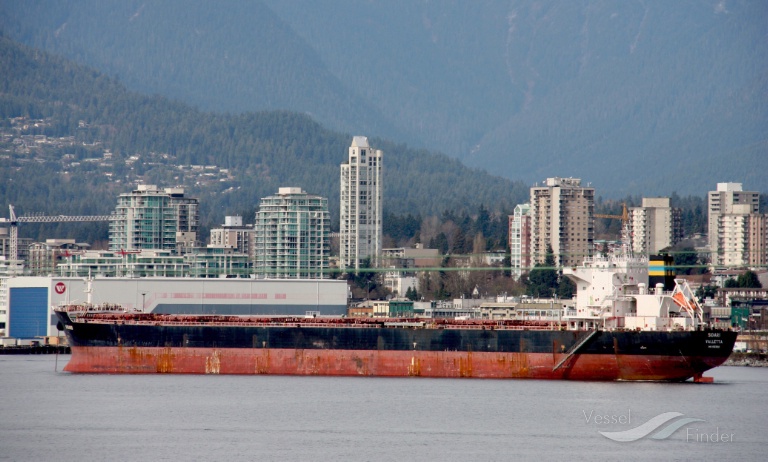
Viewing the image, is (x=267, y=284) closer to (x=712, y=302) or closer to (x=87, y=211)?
(x=712, y=302)

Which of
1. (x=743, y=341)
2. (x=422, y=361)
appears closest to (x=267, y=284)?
(x=743, y=341)

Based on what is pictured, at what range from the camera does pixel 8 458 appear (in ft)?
110

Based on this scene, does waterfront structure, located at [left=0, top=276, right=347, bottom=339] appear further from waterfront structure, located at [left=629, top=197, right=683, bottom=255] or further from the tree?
waterfront structure, located at [left=629, top=197, right=683, bottom=255]

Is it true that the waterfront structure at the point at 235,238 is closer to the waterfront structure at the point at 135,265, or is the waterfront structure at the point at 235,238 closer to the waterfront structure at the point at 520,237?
the waterfront structure at the point at 520,237

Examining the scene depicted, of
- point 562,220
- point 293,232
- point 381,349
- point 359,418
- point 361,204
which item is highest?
point 361,204

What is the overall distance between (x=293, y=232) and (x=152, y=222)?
15.8 m

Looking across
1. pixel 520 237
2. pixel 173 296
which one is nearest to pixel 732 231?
pixel 520 237

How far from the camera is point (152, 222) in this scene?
133 metres

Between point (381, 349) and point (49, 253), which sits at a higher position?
point (49, 253)

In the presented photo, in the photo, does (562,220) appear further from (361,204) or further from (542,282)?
(361,204)

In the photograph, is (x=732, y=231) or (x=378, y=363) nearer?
(x=378, y=363)

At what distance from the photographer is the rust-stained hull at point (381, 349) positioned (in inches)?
1944

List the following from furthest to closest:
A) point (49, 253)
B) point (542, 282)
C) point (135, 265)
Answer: point (49, 253) < point (542, 282) < point (135, 265)

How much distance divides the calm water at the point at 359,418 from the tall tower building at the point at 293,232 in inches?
2860
